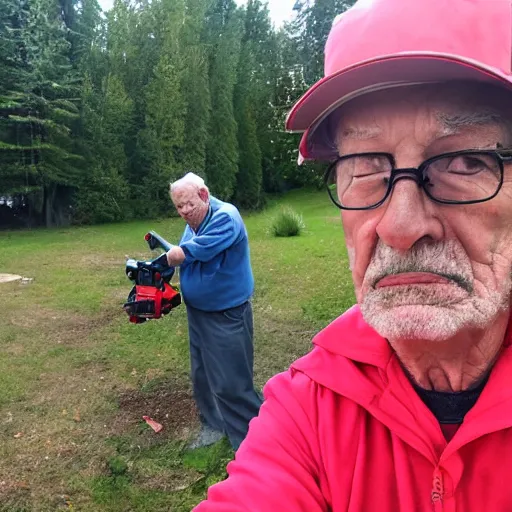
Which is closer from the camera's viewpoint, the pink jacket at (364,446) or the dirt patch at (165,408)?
the pink jacket at (364,446)

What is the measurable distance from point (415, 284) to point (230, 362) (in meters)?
2.96

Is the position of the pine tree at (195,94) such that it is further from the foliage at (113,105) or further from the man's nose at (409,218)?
the man's nose at (409,218)

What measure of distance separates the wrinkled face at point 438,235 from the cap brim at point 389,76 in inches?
1.7

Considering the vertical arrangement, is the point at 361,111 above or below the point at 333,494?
above

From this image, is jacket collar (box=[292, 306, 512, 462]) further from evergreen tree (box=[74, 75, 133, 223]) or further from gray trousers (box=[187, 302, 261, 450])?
evergreen tree (box=[74, 75, 133, 223])

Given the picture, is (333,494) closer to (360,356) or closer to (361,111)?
(360,356)

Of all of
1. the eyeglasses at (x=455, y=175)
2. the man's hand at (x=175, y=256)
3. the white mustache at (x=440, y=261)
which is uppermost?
the eyeglasses at (x=455, y=175)

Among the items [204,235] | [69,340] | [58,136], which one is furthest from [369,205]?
[58,136]

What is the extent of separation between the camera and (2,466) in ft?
13.4

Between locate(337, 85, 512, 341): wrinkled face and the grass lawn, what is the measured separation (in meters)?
0.48

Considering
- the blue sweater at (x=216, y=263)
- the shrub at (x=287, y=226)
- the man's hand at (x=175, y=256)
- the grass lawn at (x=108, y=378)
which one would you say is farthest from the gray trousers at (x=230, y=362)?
the shrub at (x=287, y=226)

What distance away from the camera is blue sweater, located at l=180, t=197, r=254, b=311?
382 centimetres

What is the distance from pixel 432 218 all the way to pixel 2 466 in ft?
13.2

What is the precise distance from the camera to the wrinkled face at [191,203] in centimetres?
395
